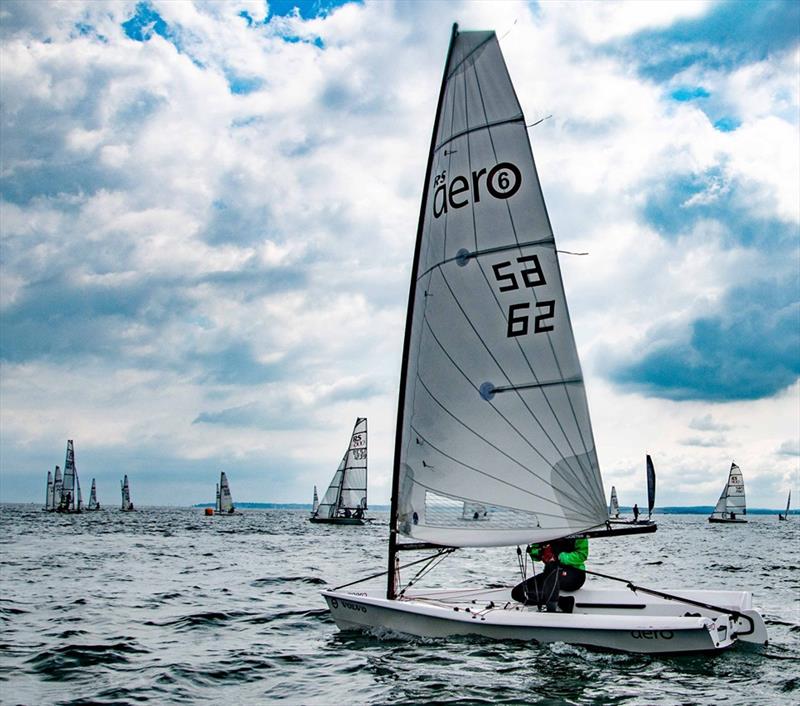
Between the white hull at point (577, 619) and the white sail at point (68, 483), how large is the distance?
274 feet

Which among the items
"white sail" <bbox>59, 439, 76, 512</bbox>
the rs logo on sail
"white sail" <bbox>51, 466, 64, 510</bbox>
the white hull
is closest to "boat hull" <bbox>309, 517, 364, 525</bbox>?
"white sail" <bbox>59, 439, 76, 512</bbox>

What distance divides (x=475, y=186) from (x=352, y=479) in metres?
51.7

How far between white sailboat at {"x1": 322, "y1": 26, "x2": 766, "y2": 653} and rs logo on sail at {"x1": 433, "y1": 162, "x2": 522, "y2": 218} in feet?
0.07

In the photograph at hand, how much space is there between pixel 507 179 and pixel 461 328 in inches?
89.9

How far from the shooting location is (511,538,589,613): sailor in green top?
487 inches

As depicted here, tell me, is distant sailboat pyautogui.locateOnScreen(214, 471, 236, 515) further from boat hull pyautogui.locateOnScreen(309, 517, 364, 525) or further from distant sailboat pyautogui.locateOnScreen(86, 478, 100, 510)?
boat hull pyautogui.locateOnScreen(309, 517, 364, 525)

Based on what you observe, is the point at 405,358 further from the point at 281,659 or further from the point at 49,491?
the point at 49,491

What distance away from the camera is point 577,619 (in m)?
11.2

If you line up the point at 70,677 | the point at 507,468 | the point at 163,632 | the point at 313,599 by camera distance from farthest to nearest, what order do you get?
the point at 313,599 < the point at 163,632 < the point at 507,468 < the point at 70,677

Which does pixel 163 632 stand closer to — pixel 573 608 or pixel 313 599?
pixel 313 599

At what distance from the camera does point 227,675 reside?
11.4 m

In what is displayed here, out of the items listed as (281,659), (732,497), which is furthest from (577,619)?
(732,497)

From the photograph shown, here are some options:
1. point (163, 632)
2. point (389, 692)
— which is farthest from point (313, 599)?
point (389, 692)

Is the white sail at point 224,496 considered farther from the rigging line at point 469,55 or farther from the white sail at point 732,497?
the rigging line at point 469,55
